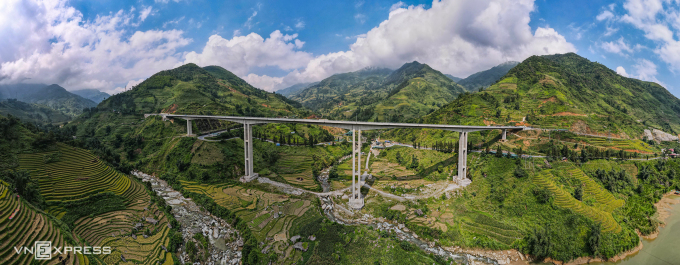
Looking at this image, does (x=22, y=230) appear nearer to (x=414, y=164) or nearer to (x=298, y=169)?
(x=298, y=169)

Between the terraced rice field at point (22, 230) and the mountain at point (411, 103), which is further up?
the mountain at point (411, 103)

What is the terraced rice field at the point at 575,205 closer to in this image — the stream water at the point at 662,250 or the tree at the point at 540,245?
the stream water at the point at 662,250

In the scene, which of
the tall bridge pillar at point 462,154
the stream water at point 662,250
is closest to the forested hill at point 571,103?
the stream water at point 662,250

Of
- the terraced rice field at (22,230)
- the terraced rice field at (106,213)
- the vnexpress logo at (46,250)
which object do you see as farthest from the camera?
the terraced rice field at (106,213)

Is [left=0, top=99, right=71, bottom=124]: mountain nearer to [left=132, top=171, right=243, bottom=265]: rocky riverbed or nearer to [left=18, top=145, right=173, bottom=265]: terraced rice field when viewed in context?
[left=18, top=145, right=173, bottom=265]: terraced rice field

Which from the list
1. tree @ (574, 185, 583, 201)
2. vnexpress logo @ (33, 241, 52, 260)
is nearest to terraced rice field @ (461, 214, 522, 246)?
tree @ (574, 185, 583, 201)
